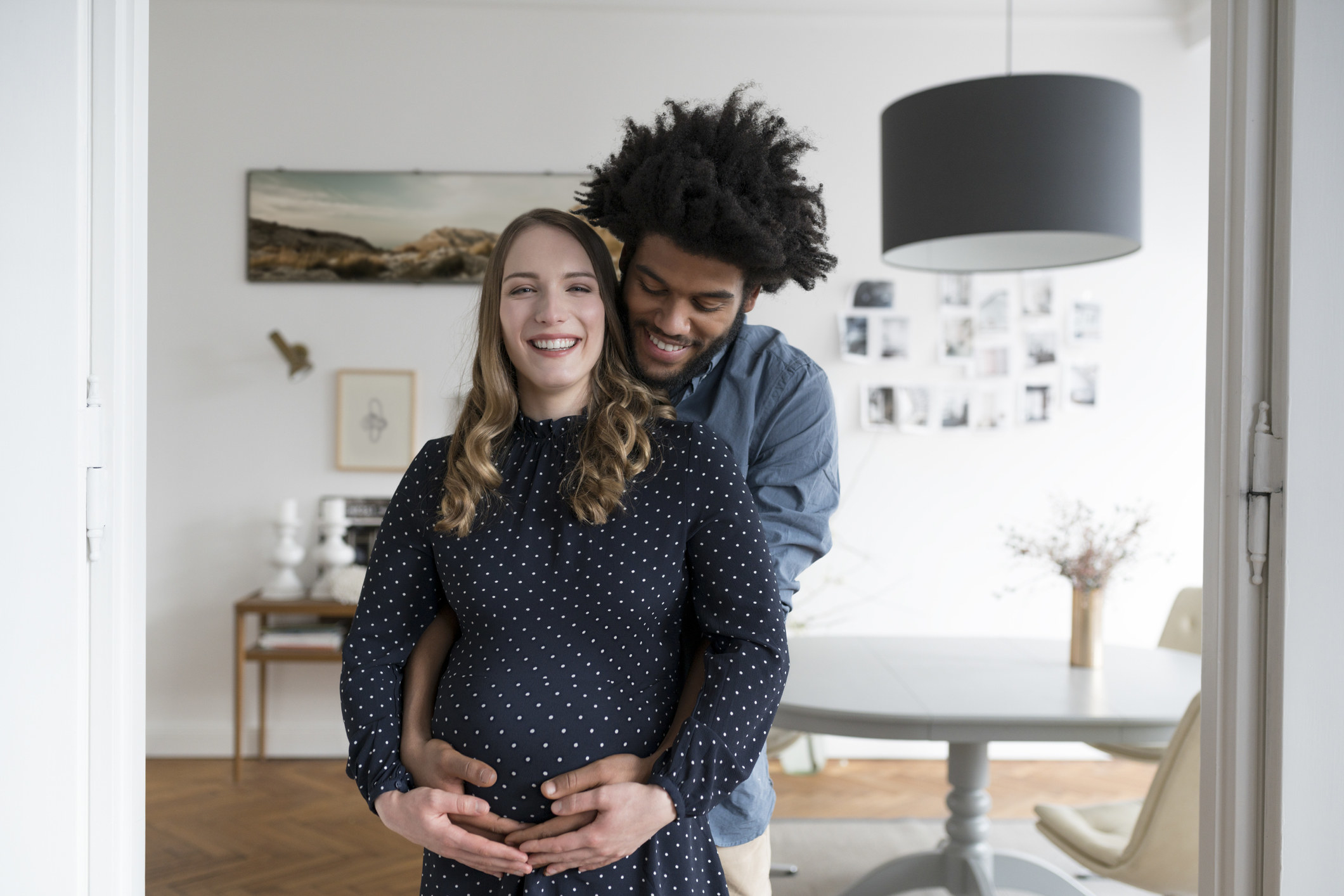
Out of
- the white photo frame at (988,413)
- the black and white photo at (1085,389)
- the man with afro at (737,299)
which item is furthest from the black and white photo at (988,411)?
the man with afro at (737,299)

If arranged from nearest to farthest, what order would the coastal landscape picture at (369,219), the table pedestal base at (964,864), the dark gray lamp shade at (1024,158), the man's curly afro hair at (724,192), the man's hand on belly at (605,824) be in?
the man's hand on belly at (605,824) → the man's curly afro hair at (724,192) → the dark gray lamp shade at (1024,158) → the table pedestal base at (964,864) → the coastal landscape picture at (369,219)

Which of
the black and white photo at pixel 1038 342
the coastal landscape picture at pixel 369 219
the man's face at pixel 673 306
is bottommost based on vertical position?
the man's face at pixel 673 306

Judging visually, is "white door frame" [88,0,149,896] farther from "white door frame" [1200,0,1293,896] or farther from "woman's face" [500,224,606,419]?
"white door frame" [1200,0,1293,896]

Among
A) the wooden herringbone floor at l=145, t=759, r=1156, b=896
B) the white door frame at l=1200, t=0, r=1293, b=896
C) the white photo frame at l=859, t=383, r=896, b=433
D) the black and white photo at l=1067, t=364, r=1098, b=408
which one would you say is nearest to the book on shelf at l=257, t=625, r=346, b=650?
the wooden herringbone floor at l=145, t=759, r=1156, b=896

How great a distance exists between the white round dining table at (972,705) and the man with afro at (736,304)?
34.9 inches

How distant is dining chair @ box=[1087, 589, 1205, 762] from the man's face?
2.31 meters

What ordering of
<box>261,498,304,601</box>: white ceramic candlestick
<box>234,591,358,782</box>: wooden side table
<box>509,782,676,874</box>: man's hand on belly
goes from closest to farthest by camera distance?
<box>509,782,676,874</box>: man's hand on belly < <box>234,591,358,782</box>: wooden side table < <box>261,498,304,601</box>: white ceramic candlestick

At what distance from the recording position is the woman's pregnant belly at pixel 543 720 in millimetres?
1090

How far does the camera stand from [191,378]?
4.26 m

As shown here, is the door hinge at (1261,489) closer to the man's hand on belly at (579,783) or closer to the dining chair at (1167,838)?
the man's hand on belly at (579,783)

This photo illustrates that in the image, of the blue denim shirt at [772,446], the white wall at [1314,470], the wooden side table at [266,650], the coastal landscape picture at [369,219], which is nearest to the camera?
the white wall at [1314,470]

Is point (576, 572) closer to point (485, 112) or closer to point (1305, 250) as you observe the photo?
point (1305, 250)

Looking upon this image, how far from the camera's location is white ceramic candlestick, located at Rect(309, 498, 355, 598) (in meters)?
4.07

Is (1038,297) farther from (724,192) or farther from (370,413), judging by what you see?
(724,192)
